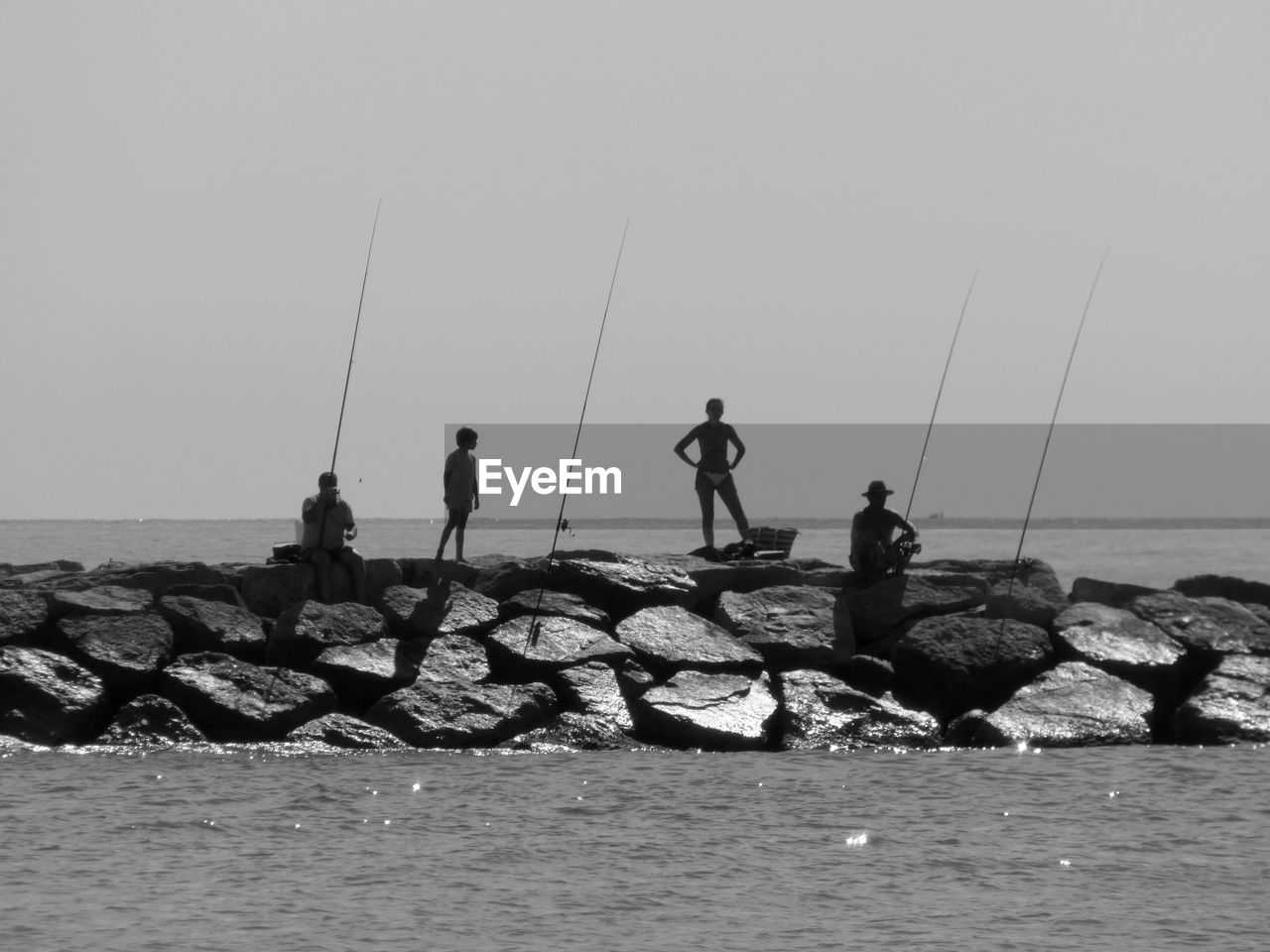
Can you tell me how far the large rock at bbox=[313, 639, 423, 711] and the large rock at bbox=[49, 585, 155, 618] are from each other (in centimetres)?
164

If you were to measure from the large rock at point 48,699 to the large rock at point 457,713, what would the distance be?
6.26 ft

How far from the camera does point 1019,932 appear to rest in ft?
26.3

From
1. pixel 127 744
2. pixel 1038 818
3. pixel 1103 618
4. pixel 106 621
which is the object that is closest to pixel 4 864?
pixel 127 744

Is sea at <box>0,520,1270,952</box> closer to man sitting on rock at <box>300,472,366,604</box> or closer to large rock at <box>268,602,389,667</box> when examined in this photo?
large rock at <box>268,602,389,667</box>

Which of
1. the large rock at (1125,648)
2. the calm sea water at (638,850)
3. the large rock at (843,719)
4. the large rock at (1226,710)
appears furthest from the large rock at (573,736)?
the large rock at (1226,710)

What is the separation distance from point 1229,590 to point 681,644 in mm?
5591

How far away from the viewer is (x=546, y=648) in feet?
42.1

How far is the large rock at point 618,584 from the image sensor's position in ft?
45.5

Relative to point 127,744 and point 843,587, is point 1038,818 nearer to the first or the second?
point 843,587

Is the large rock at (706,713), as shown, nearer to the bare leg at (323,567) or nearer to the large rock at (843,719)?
the large rock at (843,719)

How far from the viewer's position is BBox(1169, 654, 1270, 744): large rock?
41.5 feet

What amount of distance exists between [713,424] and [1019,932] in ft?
24.2

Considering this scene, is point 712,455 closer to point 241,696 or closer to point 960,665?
point 960,665

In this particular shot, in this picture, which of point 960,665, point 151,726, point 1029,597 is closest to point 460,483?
point 151,726
